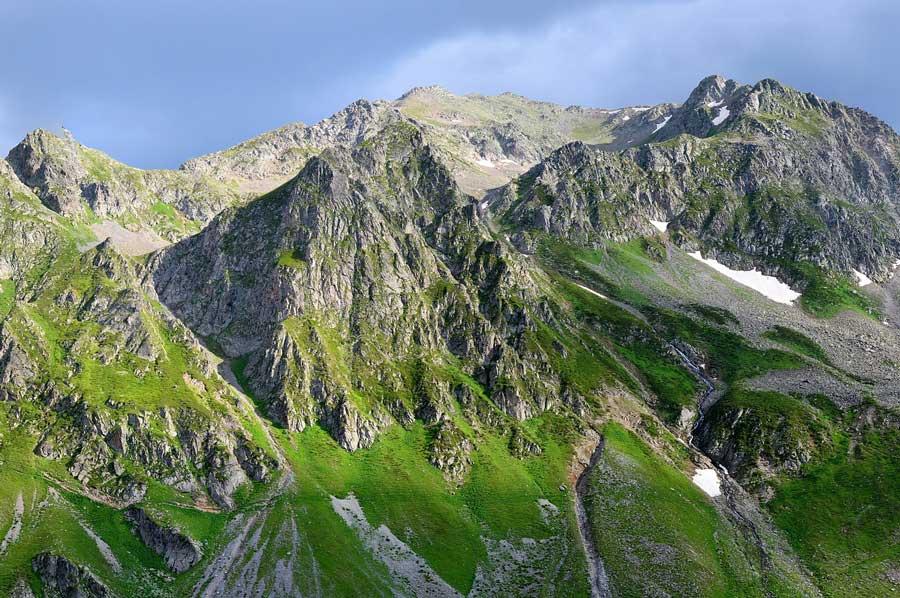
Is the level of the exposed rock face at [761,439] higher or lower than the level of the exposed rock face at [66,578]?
higher

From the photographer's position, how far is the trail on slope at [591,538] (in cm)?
12150

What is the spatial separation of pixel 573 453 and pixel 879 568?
68.7 meters

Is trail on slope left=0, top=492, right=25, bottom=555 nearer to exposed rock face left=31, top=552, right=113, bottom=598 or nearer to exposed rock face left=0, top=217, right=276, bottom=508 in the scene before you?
exposed rock face left=31, top=552, right=113, bottom=598

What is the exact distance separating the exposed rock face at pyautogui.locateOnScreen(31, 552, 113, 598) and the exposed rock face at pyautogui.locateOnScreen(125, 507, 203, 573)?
12563mm

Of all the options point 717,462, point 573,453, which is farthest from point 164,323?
point 717,462

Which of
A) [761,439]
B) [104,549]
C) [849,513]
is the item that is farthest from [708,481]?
[104,549]

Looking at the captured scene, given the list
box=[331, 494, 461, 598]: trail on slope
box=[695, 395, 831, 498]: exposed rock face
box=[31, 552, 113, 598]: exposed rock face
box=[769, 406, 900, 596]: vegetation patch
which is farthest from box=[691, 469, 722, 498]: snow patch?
box=[31, 552, 113, 598]: exposed rock face

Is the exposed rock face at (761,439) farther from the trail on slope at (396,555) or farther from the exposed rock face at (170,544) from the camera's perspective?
the exposed rock face at (170,544)

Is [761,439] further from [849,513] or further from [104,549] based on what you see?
[104,549]

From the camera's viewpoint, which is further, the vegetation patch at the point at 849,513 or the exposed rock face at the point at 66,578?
the vegetation patch at the point at 849,513

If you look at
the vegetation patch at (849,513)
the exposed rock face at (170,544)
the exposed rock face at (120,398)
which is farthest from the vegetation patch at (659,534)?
the exposed rock face at (120,398)

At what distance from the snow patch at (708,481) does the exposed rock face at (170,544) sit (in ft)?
379

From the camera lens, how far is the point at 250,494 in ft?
464

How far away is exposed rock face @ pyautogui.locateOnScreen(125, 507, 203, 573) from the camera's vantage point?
118 metres
